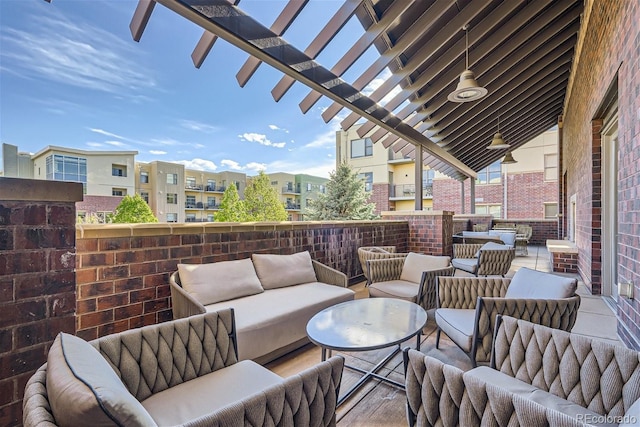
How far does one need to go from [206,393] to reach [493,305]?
1.93 meters

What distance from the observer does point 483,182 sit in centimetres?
1673

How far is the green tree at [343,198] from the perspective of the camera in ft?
41.9

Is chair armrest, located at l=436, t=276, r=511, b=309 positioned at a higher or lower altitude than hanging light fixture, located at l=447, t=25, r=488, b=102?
lower

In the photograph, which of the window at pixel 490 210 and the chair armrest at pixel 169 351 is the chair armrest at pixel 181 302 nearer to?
the chair armrest at pixel 169 351

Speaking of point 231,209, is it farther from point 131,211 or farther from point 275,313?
point 275,313

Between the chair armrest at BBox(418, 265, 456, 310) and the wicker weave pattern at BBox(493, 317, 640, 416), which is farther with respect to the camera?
the chair armrest at BBox(418, 265, 456, 310)

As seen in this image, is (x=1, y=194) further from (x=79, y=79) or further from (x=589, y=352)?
(x=79, y=79)

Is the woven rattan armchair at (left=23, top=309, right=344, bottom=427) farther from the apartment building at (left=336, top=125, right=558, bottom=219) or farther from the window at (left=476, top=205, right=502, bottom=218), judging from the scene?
the window at (left=476, top=205, right=502, bottom=218)

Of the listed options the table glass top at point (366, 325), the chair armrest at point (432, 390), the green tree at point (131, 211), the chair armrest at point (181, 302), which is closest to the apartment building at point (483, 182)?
the table glass top at point (366, 325)

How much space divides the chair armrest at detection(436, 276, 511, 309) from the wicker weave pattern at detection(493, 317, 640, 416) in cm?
110

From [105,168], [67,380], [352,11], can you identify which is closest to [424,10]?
[352,11]

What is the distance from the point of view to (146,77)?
79.2 feet

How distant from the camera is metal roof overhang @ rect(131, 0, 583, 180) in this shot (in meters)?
3.15

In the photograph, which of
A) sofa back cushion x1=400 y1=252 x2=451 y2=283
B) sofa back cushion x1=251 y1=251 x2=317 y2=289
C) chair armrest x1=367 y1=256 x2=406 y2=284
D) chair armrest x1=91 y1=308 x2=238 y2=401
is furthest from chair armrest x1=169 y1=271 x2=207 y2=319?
sofa back cushion x1=400 y1=252 x2=451 y2=283
